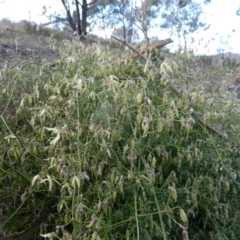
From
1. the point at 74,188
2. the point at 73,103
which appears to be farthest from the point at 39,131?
the point at 74,188

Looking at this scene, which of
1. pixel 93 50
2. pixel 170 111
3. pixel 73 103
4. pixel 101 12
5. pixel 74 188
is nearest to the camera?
pixel 74 188

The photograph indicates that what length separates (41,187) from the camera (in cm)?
163

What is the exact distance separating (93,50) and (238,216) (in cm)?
107

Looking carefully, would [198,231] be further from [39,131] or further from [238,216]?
[39,131]

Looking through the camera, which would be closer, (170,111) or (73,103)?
(170,111)

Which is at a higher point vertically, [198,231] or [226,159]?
[226,159]

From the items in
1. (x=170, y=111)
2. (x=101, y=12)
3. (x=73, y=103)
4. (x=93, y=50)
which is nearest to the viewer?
(x=170, y=111)

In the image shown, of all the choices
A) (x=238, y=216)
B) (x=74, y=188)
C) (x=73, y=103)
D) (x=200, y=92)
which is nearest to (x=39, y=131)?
(x=73, y=103)

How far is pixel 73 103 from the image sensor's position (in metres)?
1.71

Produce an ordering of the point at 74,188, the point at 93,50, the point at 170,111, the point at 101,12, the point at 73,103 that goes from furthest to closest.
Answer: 1. the point at 101,12
2. the point at 93,50
3. the point at 73,103
4. the point at 170,111
5. the point at 74,188

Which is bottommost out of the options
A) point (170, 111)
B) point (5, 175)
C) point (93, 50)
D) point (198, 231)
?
point (198, 231)

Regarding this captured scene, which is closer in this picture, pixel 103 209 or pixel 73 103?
pixel 103 209

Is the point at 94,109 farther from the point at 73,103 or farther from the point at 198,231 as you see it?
the point at 198,231

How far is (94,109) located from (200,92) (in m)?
0.45
